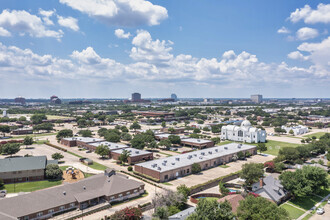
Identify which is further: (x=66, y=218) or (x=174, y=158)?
(x=174, y=158)

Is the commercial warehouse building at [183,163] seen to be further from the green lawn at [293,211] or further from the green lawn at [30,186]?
the green lawn at [293,211]

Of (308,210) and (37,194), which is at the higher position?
(37,194)

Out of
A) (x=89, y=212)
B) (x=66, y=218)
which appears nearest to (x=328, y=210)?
(x=89, y=212)

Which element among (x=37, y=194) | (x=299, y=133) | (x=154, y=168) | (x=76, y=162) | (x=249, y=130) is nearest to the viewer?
(x=37, y=194)

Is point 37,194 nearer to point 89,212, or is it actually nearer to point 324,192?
point 89,212

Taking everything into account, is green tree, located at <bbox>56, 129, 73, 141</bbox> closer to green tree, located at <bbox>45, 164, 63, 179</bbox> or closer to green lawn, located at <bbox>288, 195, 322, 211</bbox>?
green tree, located at <bbox>45, 164, 63, 179</bbox>

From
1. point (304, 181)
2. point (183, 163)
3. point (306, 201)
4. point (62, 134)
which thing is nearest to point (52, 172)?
point (183, 163)

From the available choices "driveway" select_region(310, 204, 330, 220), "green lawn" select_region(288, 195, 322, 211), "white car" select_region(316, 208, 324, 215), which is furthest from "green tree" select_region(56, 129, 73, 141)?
"white car" select_region(316, 208, 324, 215)
